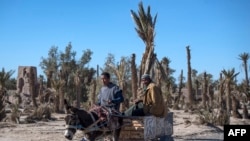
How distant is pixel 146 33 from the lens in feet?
56.6

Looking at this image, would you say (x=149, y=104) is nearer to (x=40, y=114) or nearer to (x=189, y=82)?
(x=40, y=114)

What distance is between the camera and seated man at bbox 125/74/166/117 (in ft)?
32.8

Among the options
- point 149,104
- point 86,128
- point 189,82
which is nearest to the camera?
point 86,128

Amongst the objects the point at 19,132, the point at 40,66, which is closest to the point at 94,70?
the point at 40,66

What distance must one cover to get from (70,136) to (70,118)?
388mm

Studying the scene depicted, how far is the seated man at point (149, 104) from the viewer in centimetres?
998

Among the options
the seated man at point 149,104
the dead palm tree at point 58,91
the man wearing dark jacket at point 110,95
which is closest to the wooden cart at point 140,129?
the seated man at point 149,104

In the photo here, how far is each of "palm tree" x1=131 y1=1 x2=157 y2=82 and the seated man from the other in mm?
7042

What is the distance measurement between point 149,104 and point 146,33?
759 centimetres

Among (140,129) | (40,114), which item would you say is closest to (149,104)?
(140,129)

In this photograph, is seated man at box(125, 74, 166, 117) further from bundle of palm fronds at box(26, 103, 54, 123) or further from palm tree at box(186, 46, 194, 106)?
palm tree at box(186, 46, 194, 106)

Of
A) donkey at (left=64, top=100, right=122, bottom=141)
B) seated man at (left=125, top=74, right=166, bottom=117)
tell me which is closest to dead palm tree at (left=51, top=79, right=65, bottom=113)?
seated man at (left=125, top=74, right=166, bottom=117)

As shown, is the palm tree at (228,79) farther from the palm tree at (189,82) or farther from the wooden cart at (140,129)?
the wooden cart at (140,129)

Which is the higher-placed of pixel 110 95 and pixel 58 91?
pixel 58 91
